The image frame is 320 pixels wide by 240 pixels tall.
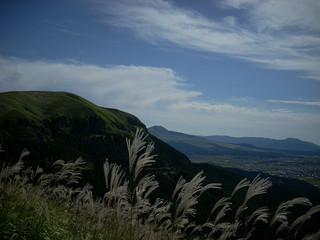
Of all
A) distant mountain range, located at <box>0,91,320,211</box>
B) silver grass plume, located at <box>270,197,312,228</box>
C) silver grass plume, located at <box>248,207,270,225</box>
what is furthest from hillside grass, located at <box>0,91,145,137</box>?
silver grass plume, located at <box>270,197,312,228</box>

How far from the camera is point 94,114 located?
19550 centimetres

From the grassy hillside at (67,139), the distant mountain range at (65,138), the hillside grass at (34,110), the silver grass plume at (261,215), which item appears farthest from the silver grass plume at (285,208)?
the hillside grass at (34,110)

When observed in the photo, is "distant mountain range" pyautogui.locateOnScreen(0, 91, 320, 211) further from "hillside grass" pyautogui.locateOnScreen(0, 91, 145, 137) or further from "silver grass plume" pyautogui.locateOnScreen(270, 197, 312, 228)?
"silver grass plume" pyautogui.locateOnScreen(270, 197, 312, 228)

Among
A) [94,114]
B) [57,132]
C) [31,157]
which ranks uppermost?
[94,114]

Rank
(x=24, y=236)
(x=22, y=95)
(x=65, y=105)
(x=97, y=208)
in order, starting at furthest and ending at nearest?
(x=65, y=105) → (x=22, y=95) → (x=97, y=208) → (x=24, y=236)

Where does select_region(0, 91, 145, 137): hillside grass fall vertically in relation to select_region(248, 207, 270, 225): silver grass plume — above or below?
above

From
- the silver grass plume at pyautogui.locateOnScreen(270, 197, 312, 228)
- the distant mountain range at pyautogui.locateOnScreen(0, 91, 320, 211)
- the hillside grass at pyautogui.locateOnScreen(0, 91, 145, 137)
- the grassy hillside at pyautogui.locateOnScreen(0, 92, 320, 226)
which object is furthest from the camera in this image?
the hillside grass at pyautogui.locateOnScreen(0, 91, 145, 137)

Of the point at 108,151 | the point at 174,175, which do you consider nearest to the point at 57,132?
the point at 108,151

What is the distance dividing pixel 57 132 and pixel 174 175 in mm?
89463

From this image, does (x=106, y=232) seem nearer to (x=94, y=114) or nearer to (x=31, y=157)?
(x=31, y=157)

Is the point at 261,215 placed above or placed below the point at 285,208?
below

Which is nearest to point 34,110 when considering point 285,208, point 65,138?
point 65,138

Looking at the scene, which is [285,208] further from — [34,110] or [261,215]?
[34,110]

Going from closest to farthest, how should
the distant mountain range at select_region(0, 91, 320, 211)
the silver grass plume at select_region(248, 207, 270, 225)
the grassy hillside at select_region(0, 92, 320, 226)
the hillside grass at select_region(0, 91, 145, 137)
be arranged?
1. the silver grass plume at select_region(248, 207, 270, 225)
2. the grassy hillside at select_region(0, 92, 320, 226)
3. the distant mountain range at select_region(0, 91, 320, 211)
4. the hillside grass at select_region(0, 91, 145, 137)
